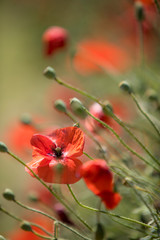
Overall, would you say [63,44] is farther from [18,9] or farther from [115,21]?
[18,9]

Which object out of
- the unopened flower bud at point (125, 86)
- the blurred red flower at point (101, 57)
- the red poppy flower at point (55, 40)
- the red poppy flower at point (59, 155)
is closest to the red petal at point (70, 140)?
the red poppy flower at point (59, 155)

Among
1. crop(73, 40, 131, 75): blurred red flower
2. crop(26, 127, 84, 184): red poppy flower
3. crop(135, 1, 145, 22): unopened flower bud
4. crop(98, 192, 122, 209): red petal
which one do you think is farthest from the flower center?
crop(73, 40, 131, 75): blurred red flower

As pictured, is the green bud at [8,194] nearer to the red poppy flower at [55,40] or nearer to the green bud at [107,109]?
the green bud at [107,109]

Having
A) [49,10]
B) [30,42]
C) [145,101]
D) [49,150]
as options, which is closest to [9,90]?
[30,42]

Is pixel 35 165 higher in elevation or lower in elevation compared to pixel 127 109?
lower

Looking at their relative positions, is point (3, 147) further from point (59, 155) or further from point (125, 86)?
point (125, 86)

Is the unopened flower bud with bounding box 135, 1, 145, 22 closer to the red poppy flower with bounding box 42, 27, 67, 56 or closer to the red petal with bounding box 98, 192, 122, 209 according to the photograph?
the red poppy flower with bounding box 42, 27, 67, 56
